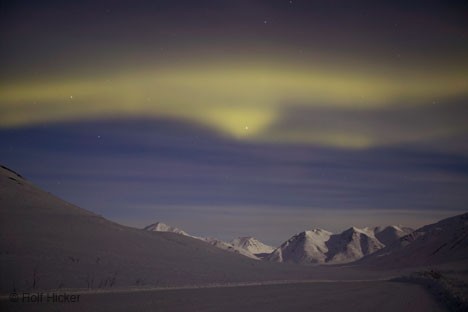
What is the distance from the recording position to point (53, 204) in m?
56.2

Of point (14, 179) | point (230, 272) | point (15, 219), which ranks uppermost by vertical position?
point (14, 179)

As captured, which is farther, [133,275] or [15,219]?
[15,219]

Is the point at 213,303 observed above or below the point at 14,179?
below

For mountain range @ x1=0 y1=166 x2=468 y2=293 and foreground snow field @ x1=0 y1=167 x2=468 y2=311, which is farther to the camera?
mountain range @ x1=0 y1=166 x2=468 y2=293

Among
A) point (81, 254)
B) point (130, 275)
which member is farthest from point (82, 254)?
point (130, 275)

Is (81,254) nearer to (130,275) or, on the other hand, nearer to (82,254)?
(82,254)

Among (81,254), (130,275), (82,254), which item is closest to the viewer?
(130,275)

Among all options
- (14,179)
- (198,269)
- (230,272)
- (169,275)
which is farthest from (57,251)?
(14,179)

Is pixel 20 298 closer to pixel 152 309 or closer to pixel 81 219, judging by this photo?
pixel 152 309

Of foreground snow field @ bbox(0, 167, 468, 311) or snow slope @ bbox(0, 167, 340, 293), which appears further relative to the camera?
snow slope @ bbox(0, 167, 340, 293)

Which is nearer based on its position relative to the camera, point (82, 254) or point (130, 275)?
point (130, 275)

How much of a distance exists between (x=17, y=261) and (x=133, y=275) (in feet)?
24.8

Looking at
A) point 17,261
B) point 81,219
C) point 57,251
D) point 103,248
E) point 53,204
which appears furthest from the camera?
point 53,204

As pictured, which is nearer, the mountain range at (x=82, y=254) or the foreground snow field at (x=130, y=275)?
the foreground snow field at (x=130, y=275)
